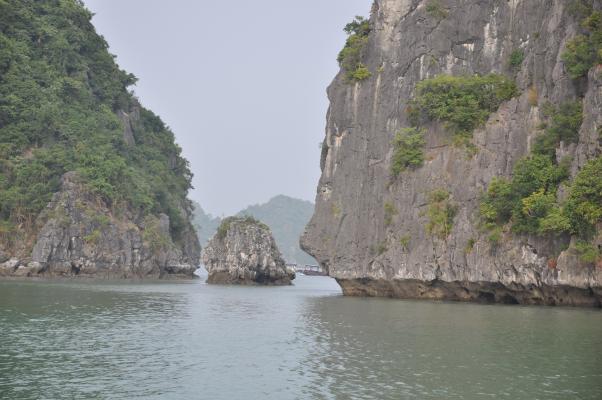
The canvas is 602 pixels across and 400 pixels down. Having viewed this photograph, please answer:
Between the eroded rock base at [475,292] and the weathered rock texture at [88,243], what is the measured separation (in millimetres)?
33633

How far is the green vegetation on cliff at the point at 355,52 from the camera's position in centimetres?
5331

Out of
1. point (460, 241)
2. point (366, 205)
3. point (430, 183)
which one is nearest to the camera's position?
point (460, 241)

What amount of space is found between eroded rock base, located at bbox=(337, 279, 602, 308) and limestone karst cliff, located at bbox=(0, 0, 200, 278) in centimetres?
3417

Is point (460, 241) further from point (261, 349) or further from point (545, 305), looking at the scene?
point (261, 349)

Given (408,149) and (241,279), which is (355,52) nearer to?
(408,149)

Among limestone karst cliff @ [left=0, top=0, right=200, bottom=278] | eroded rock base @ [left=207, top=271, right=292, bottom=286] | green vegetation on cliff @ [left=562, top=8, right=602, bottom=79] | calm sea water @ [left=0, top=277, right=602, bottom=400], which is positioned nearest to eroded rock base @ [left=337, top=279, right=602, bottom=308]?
calm sea water @ [left=0, top=277, right=602, bottom=400]

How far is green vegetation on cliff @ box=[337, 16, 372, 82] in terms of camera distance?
5331 cm

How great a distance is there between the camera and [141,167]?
311 feet

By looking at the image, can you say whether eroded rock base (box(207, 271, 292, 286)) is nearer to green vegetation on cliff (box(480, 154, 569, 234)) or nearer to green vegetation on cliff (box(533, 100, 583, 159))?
green vegetation on cliff (box(480, 154, 569, 234))

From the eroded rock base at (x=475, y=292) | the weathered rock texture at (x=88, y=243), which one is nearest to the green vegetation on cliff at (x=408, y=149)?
the eroded rock base at (x=475, y=292)

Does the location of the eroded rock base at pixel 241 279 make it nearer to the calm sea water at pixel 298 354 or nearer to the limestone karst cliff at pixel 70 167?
the limestone karst cliff at pixel 70 167

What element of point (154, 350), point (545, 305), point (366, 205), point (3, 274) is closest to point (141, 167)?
point (3, 274)

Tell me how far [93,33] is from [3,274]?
46.1 metres

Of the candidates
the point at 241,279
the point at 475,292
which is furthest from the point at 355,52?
the point at 241,279
